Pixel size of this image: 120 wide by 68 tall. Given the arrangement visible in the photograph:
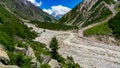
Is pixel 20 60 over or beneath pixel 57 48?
beneath

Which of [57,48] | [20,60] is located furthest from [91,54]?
[20,60]

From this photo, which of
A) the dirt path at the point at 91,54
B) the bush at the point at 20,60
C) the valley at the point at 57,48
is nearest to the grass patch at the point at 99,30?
the valley at the point at 57,48

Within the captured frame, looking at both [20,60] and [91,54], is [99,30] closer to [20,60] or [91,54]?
[91,54]

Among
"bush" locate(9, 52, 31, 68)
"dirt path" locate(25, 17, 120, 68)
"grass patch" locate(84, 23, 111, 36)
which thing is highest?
"grass patch" locate(84, 23, 111, 36)

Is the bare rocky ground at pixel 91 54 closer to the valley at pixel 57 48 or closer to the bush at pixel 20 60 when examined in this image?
the valley at pixel 57 48

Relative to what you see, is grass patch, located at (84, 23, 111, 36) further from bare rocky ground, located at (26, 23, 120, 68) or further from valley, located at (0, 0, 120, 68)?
bare rocky ground, located at (26, 23, 120, 68)

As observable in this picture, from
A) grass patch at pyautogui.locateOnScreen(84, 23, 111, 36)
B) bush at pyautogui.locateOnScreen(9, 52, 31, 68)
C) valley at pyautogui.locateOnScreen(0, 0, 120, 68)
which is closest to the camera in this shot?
bush at pyautogui.locateOnScreen(9, 52, 31, 68)

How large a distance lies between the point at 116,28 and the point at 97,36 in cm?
1672

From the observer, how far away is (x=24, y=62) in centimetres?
2948

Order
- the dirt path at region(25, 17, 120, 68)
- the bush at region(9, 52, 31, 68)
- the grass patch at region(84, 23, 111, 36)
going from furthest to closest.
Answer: the grass patch at region(84, 23, 111, 36) → the dirt path at region(25, 17, 120, 68) → the bush at region(9, 52, 31, 68)

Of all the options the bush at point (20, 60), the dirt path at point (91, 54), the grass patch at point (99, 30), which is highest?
the grass patch at point (99, 30)

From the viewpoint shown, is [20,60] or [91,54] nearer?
[20,60]

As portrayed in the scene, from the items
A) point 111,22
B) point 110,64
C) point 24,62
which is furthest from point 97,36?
point 24,62

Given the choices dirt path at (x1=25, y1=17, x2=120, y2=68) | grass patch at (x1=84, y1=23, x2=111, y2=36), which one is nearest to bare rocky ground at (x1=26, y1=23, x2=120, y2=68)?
dirt path at (x1=25, y1=17, x2=120, y2=68)
